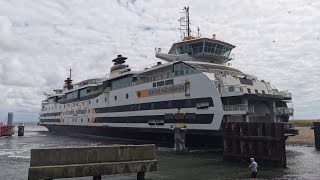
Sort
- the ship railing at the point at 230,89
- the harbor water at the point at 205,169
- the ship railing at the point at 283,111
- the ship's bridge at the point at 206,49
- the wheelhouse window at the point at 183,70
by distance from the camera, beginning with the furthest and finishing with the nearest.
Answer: the ship's bridge at the point at 206,49 → the ship railing at the point at 283,111 → the wheelhouse window at the point at 183,70 → the ship railing at the point at 230,89 → the harbor water at the point at 205,169

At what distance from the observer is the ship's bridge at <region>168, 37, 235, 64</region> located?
115 ft

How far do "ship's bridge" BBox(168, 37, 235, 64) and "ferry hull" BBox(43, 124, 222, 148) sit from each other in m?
10.7

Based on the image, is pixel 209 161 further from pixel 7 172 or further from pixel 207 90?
pixel 7 172

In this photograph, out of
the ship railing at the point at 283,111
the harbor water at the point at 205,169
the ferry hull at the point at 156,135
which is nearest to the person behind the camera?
the harbor water at the point at 205,169

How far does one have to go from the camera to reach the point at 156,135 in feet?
113

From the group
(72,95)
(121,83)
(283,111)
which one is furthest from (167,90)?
(72,95)

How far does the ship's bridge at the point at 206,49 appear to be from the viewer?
115 feet

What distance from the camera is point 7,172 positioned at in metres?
19.9

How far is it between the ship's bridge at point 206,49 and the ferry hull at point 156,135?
10.7 m

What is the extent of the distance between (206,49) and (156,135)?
1222 centimetres

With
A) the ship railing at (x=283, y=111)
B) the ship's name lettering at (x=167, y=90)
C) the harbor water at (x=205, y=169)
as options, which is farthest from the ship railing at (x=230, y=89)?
the harbor water at (x=205, y=169)

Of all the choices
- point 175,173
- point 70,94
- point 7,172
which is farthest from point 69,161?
point 70,94

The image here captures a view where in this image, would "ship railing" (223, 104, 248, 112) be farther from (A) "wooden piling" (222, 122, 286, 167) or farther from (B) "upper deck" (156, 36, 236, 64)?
(B) "upper deck" (156, 36, 236, 64)

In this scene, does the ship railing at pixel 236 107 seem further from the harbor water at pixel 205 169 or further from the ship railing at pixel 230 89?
the harbor water at pixel 205 169
